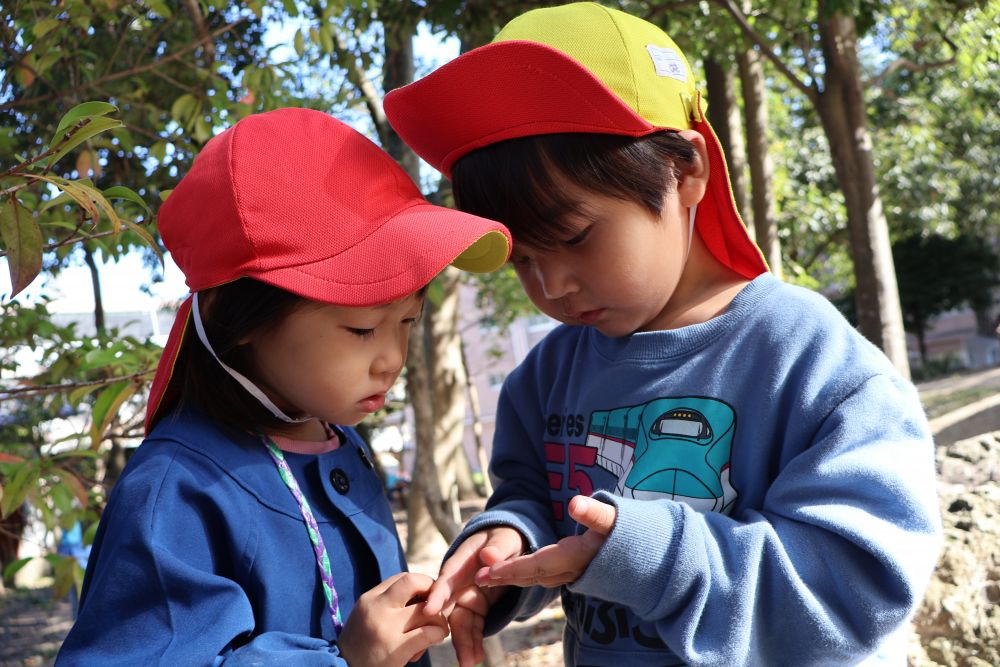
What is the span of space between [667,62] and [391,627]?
3.14ft

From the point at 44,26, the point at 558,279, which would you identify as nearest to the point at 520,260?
the point at 558,279

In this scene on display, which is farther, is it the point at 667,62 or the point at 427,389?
the point at 427,389

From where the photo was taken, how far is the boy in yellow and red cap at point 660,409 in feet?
3.93

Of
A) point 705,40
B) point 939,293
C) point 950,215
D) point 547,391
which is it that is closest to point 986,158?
point 950,215

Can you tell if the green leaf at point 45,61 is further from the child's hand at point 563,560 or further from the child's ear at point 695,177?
the child's hand at point 563,560

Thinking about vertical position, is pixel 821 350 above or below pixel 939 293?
above

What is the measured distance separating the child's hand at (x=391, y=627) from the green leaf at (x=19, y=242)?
0.77 meters

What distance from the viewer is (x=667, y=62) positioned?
1.49 meters

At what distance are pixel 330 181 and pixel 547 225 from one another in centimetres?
33

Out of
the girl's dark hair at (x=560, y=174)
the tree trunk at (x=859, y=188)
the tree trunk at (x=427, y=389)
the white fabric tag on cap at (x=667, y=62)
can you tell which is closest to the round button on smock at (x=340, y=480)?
the girl's dark hair at (x=560, y=174)

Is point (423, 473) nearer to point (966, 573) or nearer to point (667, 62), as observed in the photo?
point (966, 573)

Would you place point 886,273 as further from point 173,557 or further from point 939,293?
point 939,293

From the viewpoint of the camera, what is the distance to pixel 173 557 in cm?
119

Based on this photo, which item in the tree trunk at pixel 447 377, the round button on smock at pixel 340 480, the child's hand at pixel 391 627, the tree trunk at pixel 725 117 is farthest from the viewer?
the tree trunk at pixel 447 377
